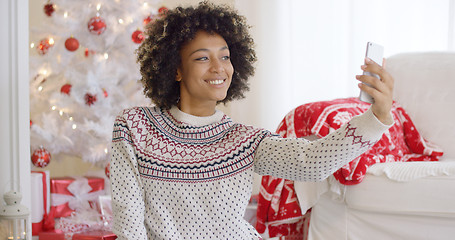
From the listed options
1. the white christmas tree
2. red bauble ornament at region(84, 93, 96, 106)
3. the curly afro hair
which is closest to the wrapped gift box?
the white christmas tree

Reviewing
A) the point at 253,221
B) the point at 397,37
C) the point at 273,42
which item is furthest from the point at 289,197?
the point at 273,42

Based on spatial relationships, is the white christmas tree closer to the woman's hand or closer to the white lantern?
the white lantern

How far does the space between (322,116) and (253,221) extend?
0.98 meters

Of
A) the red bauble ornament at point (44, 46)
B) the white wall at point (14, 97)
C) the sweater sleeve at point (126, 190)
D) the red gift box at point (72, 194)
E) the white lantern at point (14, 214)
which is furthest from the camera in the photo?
the red bauble ornament at point (44, 46)

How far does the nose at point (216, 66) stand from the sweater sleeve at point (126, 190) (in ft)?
0.83

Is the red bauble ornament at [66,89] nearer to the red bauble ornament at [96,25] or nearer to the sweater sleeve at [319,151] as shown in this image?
the red bauble ornament at [96,25]

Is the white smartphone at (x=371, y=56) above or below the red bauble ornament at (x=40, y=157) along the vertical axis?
above

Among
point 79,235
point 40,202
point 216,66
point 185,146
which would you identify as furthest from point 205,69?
point 40,202

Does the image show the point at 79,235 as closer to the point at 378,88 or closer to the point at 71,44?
the point at 71,44

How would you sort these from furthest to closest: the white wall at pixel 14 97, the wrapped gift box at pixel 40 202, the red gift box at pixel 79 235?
the wrapped gift box at pixel 40 202, the red gift box at pixel 79 235, the white wall at pixel 14 97

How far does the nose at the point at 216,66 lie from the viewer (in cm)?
141

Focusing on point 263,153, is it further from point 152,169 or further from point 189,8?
point 189,8

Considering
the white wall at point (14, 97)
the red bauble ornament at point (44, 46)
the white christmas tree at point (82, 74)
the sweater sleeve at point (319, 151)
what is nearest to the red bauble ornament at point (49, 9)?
the white christmas tree at point (82, 74)

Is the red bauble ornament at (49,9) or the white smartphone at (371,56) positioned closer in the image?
the white smartphone at (371,56)
